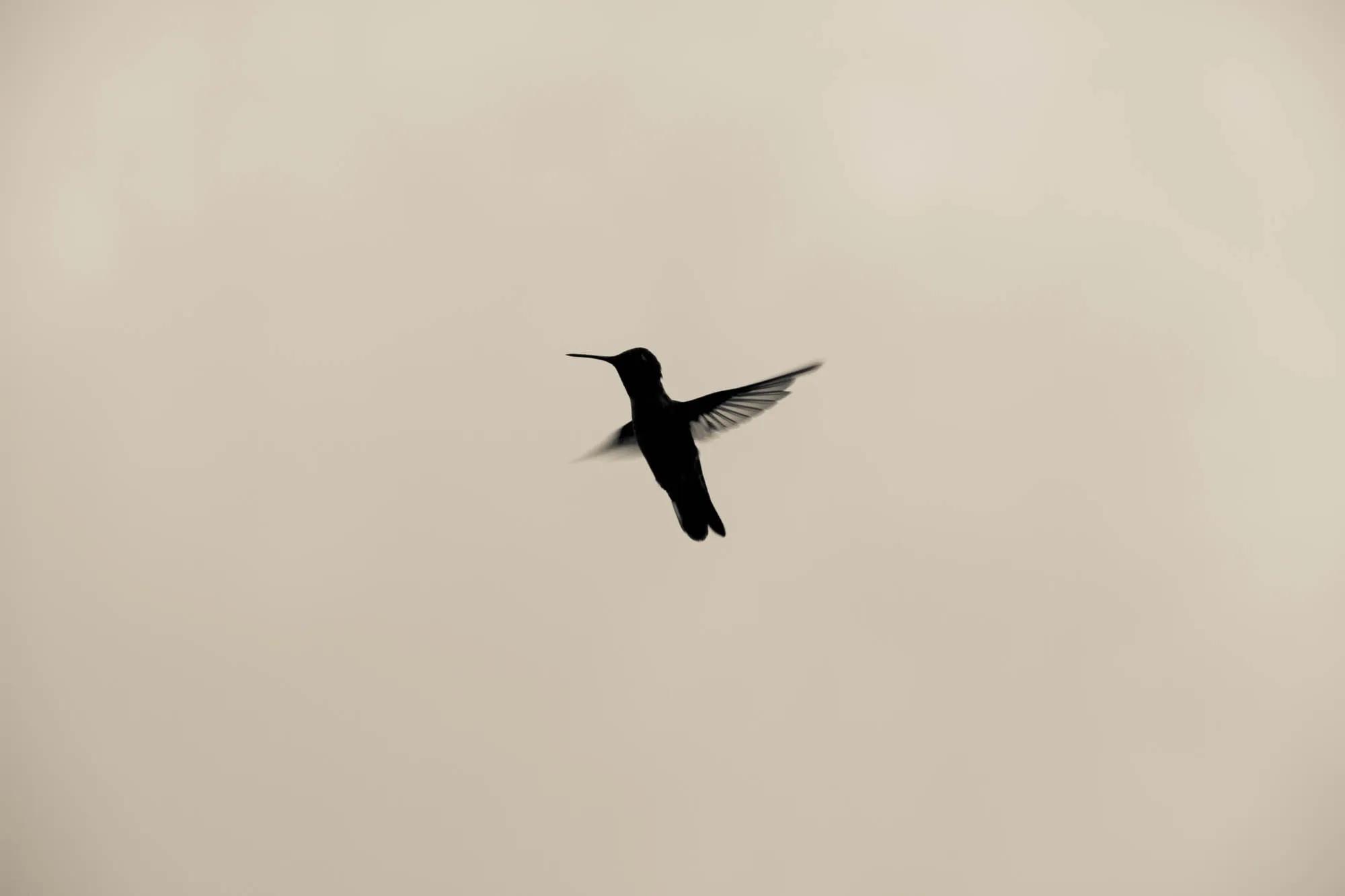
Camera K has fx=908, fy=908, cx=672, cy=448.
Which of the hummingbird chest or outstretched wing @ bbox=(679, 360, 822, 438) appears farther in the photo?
the hummingbird chest

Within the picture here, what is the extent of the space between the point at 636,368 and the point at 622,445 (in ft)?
1.58

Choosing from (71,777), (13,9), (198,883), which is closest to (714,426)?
(198,883)

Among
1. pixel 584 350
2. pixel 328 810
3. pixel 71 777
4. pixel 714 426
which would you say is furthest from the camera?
pixel 71 777

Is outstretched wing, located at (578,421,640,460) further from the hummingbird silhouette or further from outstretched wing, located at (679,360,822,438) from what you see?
outstretched wing, located at (679,360,822,438)

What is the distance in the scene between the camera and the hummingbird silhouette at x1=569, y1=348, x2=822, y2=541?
10.3ft

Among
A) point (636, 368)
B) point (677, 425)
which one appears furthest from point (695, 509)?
point (636, 368)

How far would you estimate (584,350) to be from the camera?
4988 mm

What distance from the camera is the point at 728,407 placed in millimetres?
3271

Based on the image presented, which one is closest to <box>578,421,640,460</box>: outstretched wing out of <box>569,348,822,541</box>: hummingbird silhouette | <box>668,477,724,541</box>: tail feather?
<box>569,348,822,541</box>: hummingbird silhouette

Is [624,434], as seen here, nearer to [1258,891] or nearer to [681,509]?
[681,509]

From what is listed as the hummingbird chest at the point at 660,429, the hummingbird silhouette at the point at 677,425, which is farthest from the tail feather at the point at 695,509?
the hummingbird chest at the point at 660,429

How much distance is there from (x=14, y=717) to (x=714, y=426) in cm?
581

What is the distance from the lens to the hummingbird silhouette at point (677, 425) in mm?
3133

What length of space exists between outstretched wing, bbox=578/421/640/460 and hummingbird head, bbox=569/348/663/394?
260mm
